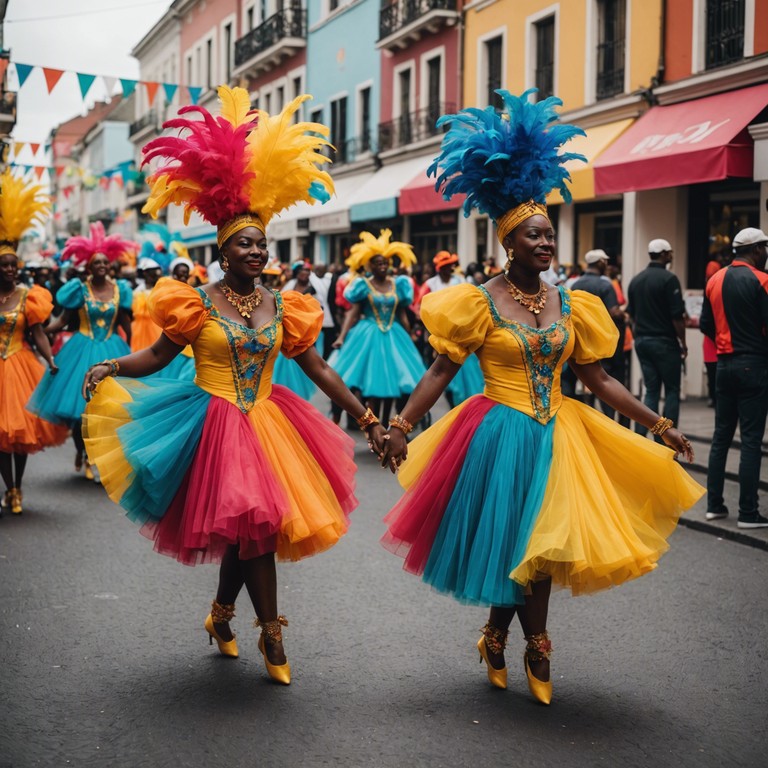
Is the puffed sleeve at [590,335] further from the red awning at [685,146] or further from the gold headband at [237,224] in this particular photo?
the red awning at [685,146]

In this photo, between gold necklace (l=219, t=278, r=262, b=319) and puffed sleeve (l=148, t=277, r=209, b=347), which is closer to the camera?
puffed sleeve (l=148, t=277, r=209, b=347)

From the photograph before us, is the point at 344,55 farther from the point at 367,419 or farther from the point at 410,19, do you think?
the point at 367,419

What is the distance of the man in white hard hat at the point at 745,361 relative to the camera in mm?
8172

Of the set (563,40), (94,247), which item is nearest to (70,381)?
(94,247)

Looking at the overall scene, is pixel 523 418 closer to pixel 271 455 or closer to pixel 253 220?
pixel 271 455

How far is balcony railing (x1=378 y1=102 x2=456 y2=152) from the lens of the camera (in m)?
27.2

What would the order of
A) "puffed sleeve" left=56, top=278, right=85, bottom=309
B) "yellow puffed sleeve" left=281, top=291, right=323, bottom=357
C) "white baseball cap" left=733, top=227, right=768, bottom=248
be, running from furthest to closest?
"puffed sleeve" left=56, top=278, right=85, bottom=309, "white baseball cap" left=733, top=227, right=768, bottom=248, "yellow puffed sleeve" left=281, top=291, right=323, bottom=357

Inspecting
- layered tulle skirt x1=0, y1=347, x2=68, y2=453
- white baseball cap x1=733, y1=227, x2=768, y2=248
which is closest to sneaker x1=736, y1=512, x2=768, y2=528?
white baseball cap x1=733, y1=227, x2=768, y2=248

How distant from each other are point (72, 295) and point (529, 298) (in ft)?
20.9

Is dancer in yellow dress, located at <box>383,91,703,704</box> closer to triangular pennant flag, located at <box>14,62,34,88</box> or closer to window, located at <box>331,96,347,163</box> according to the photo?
triangular pennant flag, located at <box>14,62,34,88</box>

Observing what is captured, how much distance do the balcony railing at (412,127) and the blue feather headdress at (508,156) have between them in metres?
21.6

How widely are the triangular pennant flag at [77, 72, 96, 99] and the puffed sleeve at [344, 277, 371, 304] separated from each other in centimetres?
1053

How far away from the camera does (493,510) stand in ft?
15.2

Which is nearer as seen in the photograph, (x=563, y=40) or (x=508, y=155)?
(x=508, y=155)
